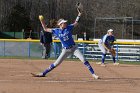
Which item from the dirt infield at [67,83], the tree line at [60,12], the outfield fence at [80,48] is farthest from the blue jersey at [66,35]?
the tree line at [60,12]

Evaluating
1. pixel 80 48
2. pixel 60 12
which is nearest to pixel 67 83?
pixel 80 48

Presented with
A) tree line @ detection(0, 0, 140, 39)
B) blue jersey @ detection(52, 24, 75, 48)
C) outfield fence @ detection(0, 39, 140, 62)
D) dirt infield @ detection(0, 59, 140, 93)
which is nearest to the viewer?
dirt infield @ detection(0, 59, 140, 93)

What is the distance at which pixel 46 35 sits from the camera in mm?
25984

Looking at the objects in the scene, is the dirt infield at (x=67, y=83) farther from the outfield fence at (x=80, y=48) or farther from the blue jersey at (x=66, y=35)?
the outfield fence at (x=80, y=48)

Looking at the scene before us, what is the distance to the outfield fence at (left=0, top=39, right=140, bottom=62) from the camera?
27.0m

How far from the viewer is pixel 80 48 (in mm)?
27812

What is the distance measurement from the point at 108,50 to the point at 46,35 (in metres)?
5.48

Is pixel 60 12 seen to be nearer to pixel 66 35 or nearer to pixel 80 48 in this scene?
pixel 80 48

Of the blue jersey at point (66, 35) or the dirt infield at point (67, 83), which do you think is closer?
the dirt infield at point (67, 83)

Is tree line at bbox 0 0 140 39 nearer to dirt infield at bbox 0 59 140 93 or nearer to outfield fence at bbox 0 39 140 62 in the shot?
outfield fence at bbox 0 39 140 62

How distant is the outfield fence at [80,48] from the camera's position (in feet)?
88.5

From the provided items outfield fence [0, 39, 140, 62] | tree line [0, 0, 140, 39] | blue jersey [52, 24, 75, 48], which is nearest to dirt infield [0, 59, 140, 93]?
blue jersey [52, 24, 75, 48]

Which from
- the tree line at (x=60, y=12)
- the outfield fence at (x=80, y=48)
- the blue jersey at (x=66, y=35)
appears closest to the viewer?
the blue jersey at (x=66, y=35)

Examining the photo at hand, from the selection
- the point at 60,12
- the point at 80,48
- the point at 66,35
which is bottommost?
the point at 80,48
